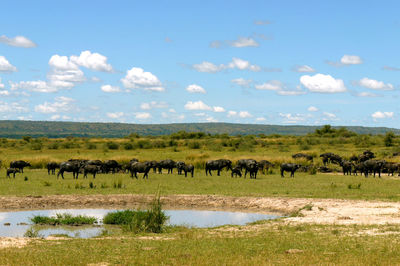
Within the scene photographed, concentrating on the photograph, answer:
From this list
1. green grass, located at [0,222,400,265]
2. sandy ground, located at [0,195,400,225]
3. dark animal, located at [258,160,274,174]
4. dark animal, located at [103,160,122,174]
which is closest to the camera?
green grass, located at [0,222,400,265]

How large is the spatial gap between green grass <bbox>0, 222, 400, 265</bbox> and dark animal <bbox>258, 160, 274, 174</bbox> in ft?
73.1

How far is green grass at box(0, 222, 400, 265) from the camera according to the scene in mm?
11102

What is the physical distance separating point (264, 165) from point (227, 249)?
90.2ft

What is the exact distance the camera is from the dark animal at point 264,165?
124 ft

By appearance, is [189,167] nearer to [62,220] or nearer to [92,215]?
[92,215]

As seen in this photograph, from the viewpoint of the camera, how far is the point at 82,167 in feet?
116

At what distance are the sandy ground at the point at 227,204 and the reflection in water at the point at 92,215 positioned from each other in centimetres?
111

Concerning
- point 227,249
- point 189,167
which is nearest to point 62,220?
point 227,249

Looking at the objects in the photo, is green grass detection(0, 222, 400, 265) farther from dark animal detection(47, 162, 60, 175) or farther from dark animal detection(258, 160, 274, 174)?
dark animal detection(47, 162, 60, 175)

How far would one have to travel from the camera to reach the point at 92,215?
67.6 feet

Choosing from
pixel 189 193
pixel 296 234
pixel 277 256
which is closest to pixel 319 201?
pixel 189 193

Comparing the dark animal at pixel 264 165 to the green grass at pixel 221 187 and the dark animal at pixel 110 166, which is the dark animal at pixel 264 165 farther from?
the dark animal at pixel 110 166

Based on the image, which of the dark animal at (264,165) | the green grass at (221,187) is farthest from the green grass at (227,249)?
the dark animal at (264,165)

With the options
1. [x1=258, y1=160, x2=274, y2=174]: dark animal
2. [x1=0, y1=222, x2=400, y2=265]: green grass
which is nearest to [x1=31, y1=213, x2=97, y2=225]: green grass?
[x1=0, y1=222, x2=400, y2=265]: green grass
